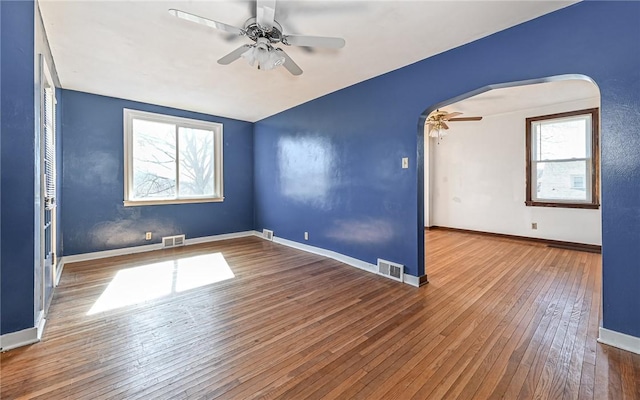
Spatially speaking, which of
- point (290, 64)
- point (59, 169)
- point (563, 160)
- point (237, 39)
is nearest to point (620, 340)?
point (290, 64)

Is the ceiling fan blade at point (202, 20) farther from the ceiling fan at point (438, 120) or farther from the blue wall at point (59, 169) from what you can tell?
the ceiling fan at point (438, 120)

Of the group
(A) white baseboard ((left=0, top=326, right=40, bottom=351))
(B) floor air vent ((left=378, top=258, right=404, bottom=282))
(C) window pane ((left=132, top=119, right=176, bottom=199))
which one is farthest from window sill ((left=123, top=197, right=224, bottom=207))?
(B) floor air vent ((left=378, top=258, right=404, bottom=282))

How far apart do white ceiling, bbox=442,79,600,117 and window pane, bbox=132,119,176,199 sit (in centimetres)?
520

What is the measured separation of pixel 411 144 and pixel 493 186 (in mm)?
3744

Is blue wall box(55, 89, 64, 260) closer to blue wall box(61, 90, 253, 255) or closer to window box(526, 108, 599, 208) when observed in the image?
blue wall box(61, 90, 253, 255)

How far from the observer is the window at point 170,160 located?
4.60m

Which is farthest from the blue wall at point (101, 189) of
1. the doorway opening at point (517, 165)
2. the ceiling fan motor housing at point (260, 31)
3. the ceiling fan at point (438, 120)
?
the doorway opening at point (517, 165)

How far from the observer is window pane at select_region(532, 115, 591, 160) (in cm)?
465

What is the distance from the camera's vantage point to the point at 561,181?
493 cm

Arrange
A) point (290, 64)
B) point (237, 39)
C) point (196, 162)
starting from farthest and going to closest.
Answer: point (196, 162) < point (237, 39) < point (290, 64)

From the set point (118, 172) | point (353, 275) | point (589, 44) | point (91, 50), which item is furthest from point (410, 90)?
point (118, 172)

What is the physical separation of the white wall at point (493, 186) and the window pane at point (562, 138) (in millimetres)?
214

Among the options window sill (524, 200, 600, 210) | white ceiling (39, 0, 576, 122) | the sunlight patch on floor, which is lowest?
the sunlight patch on floor

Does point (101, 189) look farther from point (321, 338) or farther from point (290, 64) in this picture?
point (321, 338)
